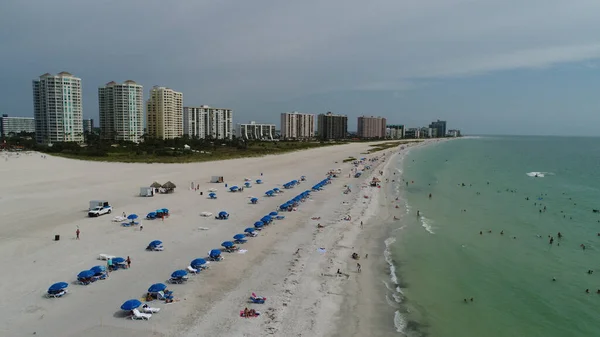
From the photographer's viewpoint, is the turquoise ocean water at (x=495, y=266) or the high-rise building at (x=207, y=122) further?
the high-rise building at (x=207, y=122)

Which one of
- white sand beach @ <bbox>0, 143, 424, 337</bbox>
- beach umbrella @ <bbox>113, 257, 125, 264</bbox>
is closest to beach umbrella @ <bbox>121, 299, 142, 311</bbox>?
white sand beach @ <bbox>0, 143, 424, 337</bbox>

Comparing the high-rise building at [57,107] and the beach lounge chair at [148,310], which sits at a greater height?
the high-rise building at [57,107]

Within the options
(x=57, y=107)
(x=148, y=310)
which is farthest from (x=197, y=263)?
(x=57, y=107)

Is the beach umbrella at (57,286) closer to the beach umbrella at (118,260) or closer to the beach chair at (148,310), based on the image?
the beach umbrella at (118,260)

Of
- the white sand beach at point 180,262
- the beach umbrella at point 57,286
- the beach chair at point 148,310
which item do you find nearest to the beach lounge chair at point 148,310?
the beach chair at point 148,310

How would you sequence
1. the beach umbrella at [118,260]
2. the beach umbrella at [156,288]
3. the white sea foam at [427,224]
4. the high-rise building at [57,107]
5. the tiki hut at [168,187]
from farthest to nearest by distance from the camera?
the high-rise building at [57,107] < the tiki hut at [168,187] < the white sea foam at [427,224] < the beach umbrella at [118,260] < the beach umbrella at [156,288]

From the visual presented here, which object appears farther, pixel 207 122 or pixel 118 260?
pixel 207 122

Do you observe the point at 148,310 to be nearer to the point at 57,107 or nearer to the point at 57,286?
the point at 57,286

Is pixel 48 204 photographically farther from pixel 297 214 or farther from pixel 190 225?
pixel 297 214
